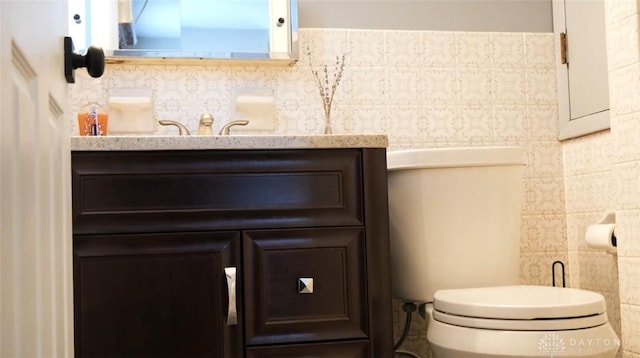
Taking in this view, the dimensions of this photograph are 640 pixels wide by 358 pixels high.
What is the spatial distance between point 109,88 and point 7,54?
5.46 ft

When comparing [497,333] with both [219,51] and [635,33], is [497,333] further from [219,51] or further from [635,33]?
[219,51]

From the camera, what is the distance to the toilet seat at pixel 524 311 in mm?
1462

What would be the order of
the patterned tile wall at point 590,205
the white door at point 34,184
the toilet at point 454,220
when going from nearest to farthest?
the white door at point 34,184, the toilet at point 454,220, the patterned tile wall at point 590,205

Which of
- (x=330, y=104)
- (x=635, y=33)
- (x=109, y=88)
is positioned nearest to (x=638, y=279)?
(x=635, y=33)

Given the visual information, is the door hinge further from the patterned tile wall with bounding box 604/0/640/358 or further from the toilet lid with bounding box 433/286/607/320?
the toilet lid with bounding box 433/286/607/320

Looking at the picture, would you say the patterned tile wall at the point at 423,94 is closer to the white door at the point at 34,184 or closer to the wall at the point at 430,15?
the wall at the point at 430,15

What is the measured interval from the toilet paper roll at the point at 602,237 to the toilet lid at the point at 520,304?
0.32m

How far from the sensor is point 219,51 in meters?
2.12

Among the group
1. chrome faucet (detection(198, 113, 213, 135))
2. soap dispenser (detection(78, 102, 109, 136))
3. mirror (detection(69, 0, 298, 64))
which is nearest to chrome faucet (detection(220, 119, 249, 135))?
chrome faucet (detection(198, 113, 213, 135))

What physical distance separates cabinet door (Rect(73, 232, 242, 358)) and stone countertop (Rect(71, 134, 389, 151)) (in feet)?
0.67

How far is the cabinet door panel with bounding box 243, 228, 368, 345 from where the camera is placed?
161 cm

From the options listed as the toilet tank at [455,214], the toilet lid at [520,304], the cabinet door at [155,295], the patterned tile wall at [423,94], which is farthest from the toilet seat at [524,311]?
the patterned tile wall at [423,94]

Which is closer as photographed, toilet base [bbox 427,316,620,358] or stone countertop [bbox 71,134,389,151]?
toilet base [bbox 427,316,620,358]

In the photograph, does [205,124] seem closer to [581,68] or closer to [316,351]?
[316,351]
